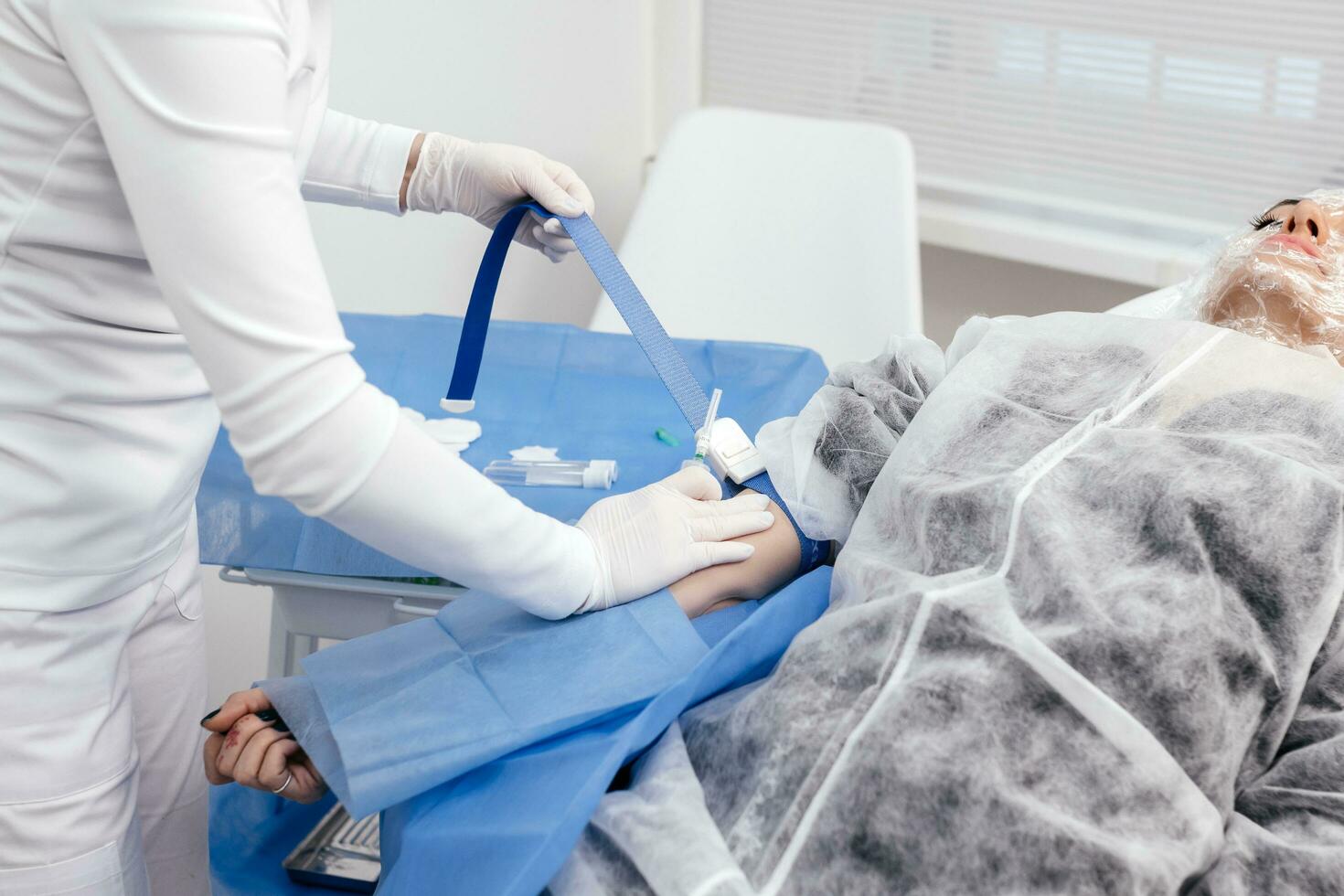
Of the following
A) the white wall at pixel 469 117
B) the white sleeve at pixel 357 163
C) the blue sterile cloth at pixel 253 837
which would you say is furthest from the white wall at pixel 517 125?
the white sleeve at pixel 357 163

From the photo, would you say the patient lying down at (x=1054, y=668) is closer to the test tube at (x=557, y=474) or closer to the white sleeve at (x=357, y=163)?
the test tube at (x=557, y=474)

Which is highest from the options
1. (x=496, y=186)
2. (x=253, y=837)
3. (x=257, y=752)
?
(x=496, y=186)

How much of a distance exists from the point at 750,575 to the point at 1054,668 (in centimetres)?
29

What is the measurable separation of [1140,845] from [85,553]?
71 cm

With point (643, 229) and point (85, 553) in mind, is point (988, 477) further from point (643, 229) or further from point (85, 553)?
point (643, 229)

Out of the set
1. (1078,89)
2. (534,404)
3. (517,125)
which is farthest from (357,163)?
(1078,89)

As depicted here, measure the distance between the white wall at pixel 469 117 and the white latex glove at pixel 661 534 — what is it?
111cm

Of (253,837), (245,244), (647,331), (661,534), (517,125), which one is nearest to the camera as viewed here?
(245,244)

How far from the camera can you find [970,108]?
2373 millimetres

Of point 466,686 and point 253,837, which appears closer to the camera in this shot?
point 466,686

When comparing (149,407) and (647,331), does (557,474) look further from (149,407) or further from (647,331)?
(149,407)

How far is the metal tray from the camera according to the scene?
3.85ft

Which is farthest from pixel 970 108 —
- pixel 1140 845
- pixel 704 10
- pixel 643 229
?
pixel 1140 845

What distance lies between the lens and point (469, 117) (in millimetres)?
2100
